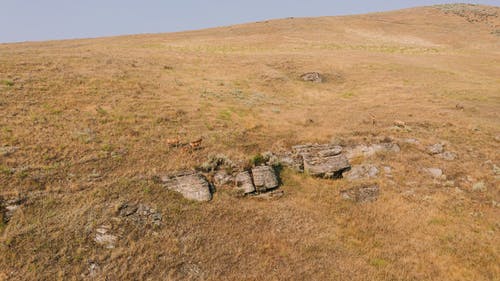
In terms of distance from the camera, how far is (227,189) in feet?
51.6

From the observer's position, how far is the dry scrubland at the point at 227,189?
11297 mm

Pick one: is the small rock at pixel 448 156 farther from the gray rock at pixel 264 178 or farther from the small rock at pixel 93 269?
the small rock at pixel 93 269

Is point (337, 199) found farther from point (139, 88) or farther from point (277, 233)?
point (139, 88)

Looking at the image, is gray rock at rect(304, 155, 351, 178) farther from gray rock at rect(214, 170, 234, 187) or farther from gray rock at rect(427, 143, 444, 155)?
gray rock at rect(427, 143, 444, 155)

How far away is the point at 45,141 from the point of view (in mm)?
16250

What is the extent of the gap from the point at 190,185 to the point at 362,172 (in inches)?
423

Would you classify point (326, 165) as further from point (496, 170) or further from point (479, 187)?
point (496, 170)

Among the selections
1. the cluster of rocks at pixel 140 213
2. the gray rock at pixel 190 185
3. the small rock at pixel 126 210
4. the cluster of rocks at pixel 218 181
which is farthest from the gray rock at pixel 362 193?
the small rock at pixel 126 210

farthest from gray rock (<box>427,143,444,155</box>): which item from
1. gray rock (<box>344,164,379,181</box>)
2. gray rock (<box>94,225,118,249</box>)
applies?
gray rock (<box>94,225,118,249</box>)

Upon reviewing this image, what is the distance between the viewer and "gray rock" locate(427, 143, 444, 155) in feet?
65.9

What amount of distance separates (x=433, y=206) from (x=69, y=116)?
76.1 feet

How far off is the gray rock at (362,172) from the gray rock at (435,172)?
321 cm

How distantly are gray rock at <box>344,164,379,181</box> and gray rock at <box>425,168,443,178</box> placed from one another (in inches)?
126

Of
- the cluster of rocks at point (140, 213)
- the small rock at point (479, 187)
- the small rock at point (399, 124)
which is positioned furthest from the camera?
the small rock at point (399, 124)
